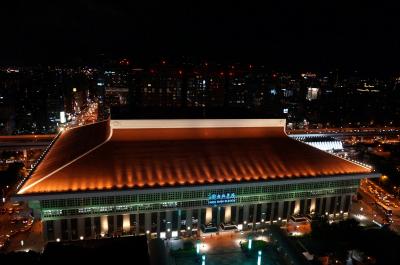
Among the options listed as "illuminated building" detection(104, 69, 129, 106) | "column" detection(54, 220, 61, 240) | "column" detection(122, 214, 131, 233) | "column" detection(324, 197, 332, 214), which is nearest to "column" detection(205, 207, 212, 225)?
"column" detection(122, 214, 131, 233)

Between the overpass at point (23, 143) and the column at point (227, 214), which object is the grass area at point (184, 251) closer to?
the column at point (227, 214)

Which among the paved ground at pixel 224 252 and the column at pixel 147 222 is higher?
the column at pixel 147 222

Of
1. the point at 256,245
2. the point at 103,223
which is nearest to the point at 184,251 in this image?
the point at 256,245

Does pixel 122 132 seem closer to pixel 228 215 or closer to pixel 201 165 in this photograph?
pixel 201 165

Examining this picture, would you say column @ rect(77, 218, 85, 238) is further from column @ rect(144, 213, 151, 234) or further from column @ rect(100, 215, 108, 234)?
column @ rect(144, 213, 151, 234)

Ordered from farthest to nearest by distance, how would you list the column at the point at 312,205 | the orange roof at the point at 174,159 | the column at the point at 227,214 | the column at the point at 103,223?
the column at the point at 312,205
the column at the point at 227,214
the column at the point at 103,223
the orange roof at the point at 174,159

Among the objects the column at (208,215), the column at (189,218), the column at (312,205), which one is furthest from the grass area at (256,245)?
the column at (312,205)
